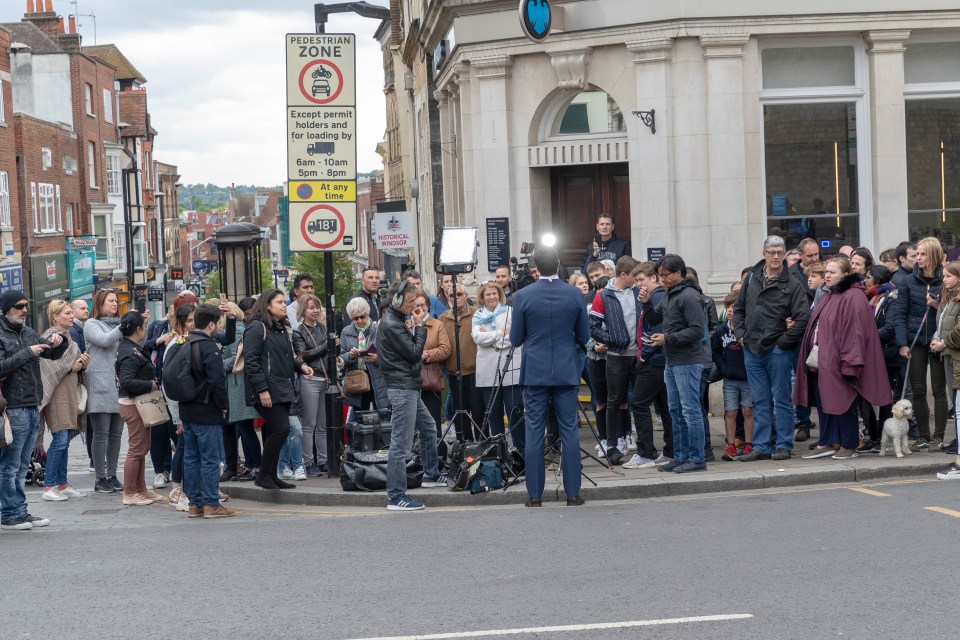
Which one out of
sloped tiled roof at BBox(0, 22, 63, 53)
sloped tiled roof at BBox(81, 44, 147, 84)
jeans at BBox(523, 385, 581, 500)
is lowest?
jeans at BBox(523, 385, 581, 500)

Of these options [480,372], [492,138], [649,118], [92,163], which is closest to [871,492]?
[480,372]

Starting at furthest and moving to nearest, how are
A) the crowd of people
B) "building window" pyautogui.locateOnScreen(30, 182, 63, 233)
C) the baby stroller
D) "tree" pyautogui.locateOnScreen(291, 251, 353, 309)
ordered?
"tree" pyautogui.locateOnScreen(291, 251, 353, 309) < "building window" pyautogui.locateOnScreen(30, 182, 63, 233) < the baby stroller < the crowd of people

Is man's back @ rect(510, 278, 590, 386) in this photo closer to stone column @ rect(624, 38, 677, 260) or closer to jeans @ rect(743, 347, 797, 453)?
jeans @ rect(743, 347, 797, 453)

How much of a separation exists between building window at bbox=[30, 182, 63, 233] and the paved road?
40.7m

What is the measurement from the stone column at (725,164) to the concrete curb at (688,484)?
5.86m

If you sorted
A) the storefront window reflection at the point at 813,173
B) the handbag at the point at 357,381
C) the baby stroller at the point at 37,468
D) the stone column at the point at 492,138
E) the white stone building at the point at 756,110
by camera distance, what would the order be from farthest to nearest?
the stone column at the point at 492,138, the storefront window reflection at the point at 813,173, the white stone building at the point at 756,110, the baby stroller at the point at 37,468, the handbag at the point at 357,381

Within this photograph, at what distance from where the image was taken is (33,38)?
58.7 meters

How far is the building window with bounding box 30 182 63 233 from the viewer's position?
4769 cm

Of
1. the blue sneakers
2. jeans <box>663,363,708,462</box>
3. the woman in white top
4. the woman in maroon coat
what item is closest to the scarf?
the woman in white top

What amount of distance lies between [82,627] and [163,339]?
5367 mm

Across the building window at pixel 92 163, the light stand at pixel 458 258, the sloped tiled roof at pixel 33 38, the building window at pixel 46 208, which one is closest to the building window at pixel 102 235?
the building window at pixel 92 163

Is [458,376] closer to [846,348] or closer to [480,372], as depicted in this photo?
[480,372]

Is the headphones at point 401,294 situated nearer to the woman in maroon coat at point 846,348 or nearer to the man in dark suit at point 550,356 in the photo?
the man in dark suit at point 550,356

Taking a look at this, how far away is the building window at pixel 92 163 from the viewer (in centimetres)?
5831
